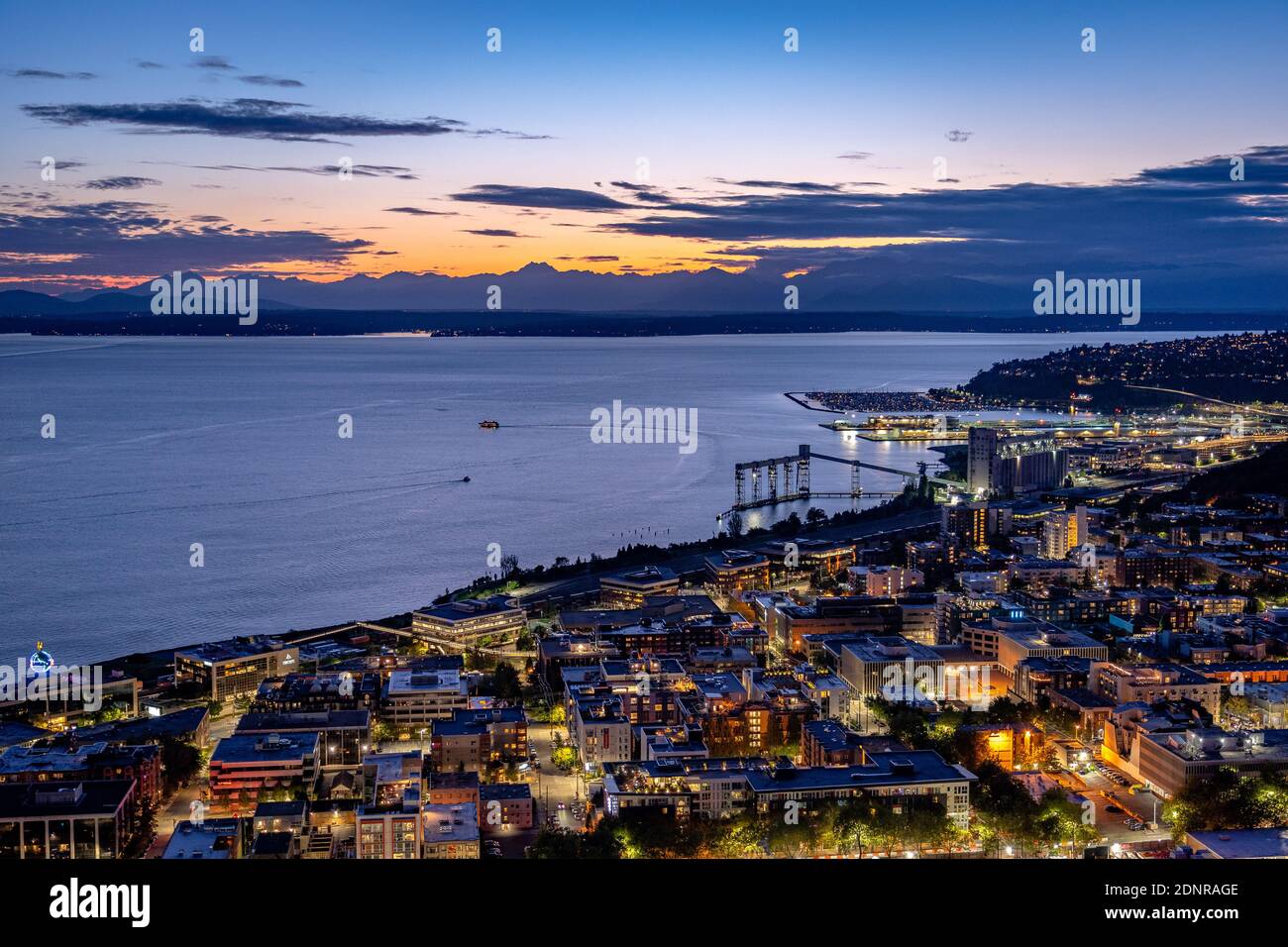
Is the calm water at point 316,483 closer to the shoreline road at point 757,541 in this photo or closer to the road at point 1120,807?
the shoreline road at point 757,541

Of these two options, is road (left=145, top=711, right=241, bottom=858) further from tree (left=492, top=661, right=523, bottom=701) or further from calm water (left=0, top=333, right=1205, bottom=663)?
calm water (left=0, top=333, right=1205, bottom=663)

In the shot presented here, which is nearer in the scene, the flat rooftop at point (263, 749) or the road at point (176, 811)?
the road at point (176, 811)

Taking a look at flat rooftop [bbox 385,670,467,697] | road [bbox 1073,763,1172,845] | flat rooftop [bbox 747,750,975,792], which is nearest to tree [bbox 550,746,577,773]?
flat rooftop [bbox 385,670,467,697]

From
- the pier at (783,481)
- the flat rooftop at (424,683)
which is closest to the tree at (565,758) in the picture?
the flat rooftop at (424,683)

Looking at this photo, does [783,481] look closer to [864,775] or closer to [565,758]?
[565,758]

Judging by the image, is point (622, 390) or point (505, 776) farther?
point (622, 390)
